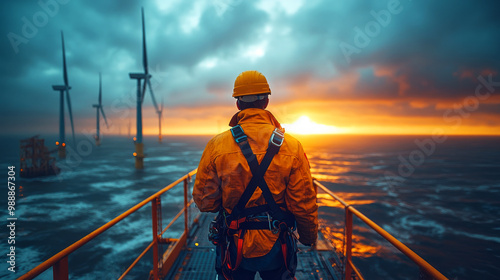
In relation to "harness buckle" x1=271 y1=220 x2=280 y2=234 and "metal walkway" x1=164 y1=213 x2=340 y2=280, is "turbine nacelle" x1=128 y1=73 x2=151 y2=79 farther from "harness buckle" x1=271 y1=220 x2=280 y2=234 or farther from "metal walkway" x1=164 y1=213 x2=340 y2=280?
"harness buckle" x1=271 y1=220 x2=280 y2=234

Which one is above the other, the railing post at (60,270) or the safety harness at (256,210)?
the safety harness at (256,210)

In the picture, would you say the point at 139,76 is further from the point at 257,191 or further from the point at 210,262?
the point at 257,191

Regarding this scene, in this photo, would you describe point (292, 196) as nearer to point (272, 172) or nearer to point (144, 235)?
point (272, 172)

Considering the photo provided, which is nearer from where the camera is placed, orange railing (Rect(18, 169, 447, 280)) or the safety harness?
orange railing (Rect(18, 169, 447, 280))

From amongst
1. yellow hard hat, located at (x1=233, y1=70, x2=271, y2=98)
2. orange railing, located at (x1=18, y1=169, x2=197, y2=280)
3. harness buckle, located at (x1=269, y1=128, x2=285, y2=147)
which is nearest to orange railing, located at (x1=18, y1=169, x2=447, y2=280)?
orange railing, located at (x1=18, y1=169, x2=197, y2=280)

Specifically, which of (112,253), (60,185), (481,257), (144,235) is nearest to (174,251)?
(112,253)

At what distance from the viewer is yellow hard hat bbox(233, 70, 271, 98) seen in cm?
238

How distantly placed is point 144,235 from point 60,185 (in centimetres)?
3232

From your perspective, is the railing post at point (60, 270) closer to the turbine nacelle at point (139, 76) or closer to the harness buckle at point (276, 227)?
the harness buckle at point (276, 227)

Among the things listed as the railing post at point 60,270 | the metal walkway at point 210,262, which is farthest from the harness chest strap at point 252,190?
the metal walkway at point 210,262

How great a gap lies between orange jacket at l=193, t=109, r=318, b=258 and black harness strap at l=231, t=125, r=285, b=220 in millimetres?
40

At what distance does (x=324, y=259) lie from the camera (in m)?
4.89

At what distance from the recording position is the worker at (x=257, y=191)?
2.11 metres

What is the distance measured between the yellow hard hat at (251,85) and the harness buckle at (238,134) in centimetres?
44
